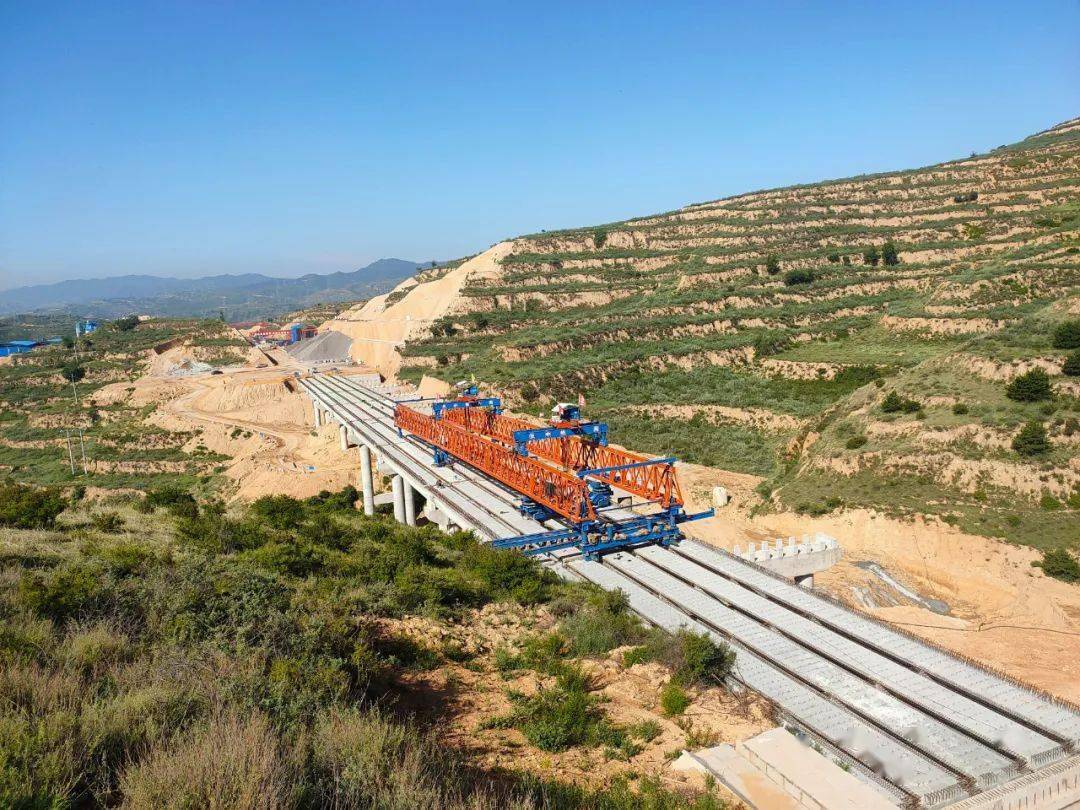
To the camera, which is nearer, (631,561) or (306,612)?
(306,612)

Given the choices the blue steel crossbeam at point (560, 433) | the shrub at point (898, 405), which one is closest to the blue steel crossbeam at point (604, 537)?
the blue steel crossbeam at point (560, 433)

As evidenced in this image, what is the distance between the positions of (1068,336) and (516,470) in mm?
27992

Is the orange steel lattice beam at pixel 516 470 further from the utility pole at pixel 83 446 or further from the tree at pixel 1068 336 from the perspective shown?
the utility pole at pixel 83 446

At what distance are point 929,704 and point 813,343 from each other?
5545cm

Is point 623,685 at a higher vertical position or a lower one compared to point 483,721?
lower

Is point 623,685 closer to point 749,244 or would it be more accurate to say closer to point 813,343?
point 813,343

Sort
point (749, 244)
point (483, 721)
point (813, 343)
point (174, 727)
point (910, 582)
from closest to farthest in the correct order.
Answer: point (174, 727) → point (483, 721) → point (910, 582) → point (813, 343) → point (749, 244)

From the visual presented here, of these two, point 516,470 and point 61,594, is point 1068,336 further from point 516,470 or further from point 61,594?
point 61,594

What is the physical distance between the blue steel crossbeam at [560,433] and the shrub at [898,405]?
1605 centimetres

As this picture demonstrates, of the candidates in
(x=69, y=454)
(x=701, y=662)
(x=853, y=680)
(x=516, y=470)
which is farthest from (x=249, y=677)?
(x=69, y=454)

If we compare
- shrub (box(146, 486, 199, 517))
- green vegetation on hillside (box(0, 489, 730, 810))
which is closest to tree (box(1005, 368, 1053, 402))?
green vegetation on hillside (box(0, 489, 730, 810))

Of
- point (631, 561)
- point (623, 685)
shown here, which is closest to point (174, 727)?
point (623, 685)

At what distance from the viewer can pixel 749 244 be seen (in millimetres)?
90125

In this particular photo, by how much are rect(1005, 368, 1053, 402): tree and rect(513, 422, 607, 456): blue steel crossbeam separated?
19.7 metres
